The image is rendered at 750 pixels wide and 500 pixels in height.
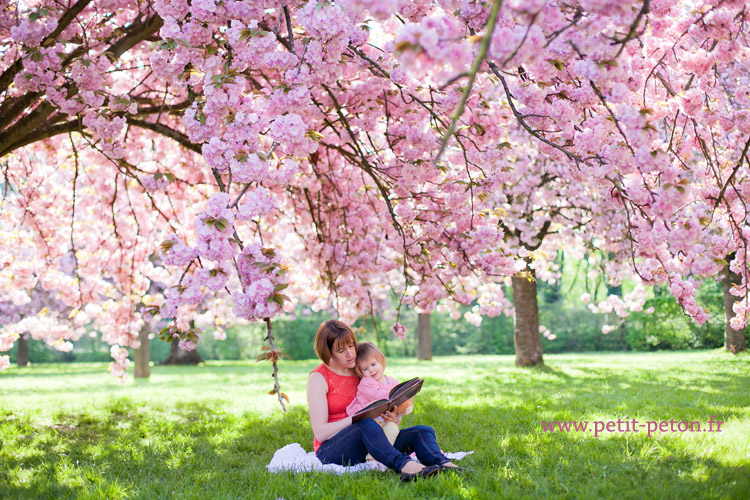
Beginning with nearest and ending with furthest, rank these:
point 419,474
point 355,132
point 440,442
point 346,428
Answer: point 419,474 → point 346,428 → point 440,442 → point 355,132

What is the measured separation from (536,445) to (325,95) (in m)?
2.86

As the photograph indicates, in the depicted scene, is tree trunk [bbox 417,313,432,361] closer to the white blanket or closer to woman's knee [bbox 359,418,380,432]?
the white blanket

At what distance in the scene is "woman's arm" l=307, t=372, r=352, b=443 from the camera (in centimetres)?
320

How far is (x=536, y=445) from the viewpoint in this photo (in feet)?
11.3

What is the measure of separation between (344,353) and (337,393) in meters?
0.24

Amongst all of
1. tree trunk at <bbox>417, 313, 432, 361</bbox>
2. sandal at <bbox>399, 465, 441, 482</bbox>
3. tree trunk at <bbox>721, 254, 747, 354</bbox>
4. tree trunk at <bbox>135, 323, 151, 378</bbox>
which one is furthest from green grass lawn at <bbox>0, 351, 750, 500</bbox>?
tree trunk at <bbox>417, 313, 432, 361</bbox>

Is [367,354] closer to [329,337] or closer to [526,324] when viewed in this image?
[329,337]

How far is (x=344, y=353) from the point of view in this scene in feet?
10.7

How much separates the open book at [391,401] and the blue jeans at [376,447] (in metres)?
0.06

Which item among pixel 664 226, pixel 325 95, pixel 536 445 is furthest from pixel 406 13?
pixel 536 445

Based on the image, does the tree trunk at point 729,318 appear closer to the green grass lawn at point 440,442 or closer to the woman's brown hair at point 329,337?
the green grass lawn at point 440,442

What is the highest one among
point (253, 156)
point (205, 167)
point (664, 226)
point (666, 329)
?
point (205, 167)

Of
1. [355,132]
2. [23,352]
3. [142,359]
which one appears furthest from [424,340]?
[23,352]

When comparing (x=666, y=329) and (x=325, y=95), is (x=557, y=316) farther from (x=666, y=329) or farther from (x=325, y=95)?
(x=325, y=95)
